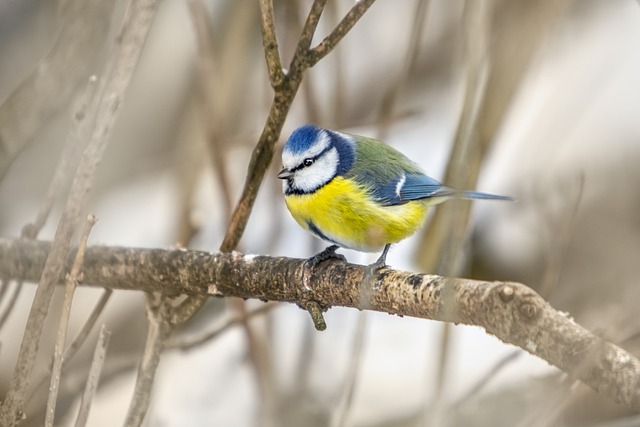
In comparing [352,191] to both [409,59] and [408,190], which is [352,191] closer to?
[408,190]

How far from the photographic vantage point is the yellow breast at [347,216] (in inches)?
53.2

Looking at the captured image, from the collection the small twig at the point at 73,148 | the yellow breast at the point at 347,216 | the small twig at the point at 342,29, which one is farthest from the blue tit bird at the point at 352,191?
the small twig at the point at 73,148

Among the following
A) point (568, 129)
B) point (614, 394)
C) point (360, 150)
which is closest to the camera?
point (614, 394)

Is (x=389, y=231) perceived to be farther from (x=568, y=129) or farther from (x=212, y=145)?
(x=568, y=129)

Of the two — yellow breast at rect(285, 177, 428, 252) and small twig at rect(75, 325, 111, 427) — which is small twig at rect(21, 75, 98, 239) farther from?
yellow breast at rect(285, 177, 428, 252)

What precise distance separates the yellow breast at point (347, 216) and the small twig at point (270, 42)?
0.37m

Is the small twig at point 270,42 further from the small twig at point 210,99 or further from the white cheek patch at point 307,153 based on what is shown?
the small twig at point 210,99

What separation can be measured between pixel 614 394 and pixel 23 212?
1.95 m

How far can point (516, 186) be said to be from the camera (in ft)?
7.39

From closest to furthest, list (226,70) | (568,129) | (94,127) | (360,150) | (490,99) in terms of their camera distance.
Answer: (94,127) → (360,150) → (490,99) → (226,70) → (568,129)

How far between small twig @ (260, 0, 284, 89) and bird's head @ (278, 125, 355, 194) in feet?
1.14

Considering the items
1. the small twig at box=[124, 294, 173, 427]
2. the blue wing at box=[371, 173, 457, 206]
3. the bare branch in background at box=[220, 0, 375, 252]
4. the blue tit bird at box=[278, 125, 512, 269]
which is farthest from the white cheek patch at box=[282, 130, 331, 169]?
the small twig at box=[124, 294, 173, 427]

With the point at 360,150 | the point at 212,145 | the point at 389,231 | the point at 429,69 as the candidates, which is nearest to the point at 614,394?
the point at 389,231

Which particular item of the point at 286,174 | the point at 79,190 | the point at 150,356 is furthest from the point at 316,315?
the point at 286,174
